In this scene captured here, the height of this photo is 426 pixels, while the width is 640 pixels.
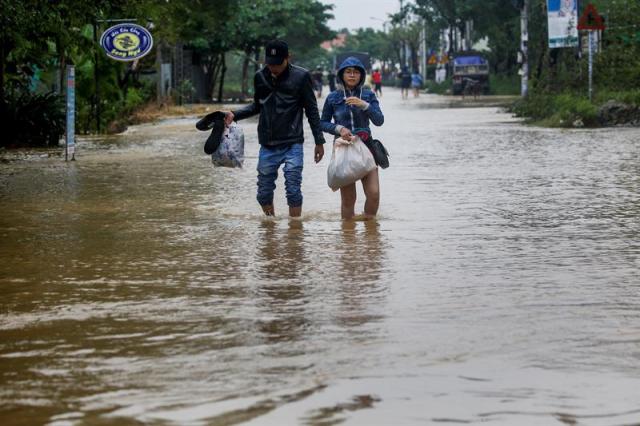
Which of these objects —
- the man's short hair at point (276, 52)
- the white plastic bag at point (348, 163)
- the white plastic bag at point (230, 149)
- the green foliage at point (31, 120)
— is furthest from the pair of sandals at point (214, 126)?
the green foliage at point (31, 120)

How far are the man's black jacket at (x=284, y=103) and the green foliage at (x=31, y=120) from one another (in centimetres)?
1500

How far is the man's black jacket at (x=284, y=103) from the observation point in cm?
1312

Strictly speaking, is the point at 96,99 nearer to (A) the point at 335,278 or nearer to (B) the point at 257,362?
(A) the point at 335,278

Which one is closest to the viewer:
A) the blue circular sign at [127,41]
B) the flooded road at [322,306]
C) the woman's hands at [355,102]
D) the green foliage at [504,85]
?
the flooded road at [322,306]

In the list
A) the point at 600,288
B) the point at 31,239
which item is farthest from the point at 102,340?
the point at 31,239

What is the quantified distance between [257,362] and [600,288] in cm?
318

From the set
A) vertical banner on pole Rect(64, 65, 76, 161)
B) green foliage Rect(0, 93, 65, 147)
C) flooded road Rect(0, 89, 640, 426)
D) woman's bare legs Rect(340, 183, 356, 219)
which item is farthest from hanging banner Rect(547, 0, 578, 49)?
woman's bare legs Rect(340, 183, 356, 219)

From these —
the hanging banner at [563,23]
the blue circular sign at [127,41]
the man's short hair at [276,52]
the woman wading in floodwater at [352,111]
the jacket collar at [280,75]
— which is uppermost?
the hanging banner at [563,23]

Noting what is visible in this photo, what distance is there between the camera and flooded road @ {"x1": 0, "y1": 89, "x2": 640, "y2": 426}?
591 cm

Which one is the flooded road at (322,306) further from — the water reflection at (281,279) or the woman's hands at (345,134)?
the woman's hands at (345,134)

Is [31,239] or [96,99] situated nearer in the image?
[31,239]

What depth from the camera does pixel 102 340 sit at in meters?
7.35

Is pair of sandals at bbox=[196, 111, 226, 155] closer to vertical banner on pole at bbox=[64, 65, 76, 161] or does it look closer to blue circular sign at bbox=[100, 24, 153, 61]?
vertical banner on pole at bbox=[64, 65, 76, 161]

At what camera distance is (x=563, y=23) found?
156 ft
